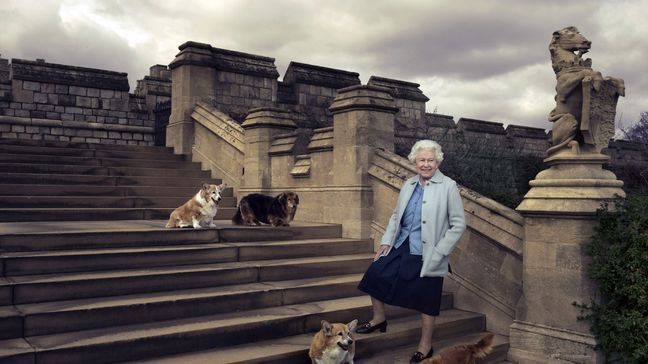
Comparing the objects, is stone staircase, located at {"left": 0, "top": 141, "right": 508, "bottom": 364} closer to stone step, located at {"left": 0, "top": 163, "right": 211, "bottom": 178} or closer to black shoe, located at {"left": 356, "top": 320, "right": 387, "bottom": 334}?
black shoe, located at {"left": 356, "top": 320, "right": 387, "bottom": 334}

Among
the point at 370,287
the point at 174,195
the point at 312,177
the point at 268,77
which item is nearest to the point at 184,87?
the point at 268,77

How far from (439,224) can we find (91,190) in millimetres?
6618

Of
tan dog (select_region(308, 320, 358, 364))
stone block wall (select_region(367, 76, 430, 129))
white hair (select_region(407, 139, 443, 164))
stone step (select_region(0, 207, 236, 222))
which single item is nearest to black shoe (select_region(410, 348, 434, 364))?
tan dog (select_region(308, 320, 358, 364))

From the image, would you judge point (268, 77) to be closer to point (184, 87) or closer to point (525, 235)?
point (184, 87)

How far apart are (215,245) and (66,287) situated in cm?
195

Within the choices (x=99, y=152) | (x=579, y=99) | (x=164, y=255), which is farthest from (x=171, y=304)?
(x=99, y=152)

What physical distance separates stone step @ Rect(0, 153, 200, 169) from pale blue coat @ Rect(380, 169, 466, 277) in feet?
24.9

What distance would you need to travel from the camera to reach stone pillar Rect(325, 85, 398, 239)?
25.4ft

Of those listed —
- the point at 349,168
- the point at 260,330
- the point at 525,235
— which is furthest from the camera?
the point at 349,168

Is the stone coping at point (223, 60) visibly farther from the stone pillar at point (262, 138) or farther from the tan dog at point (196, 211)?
the tan dog at point (196, 211)

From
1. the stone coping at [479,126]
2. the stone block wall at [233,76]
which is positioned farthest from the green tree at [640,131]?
the stone block wall at [233,76]

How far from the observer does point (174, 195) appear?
957cm

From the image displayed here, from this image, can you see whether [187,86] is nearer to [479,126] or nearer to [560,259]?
[560,259]

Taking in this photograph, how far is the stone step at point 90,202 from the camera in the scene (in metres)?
7.83
